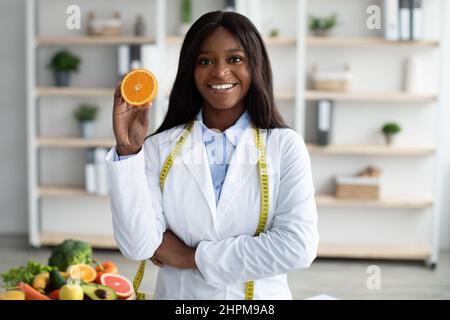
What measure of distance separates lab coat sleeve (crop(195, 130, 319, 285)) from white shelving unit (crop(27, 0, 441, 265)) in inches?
131

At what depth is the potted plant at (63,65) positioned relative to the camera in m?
4.75

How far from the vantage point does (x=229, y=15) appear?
3.90 feet

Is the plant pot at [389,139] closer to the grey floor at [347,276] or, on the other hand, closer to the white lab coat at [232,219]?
the grey floor at [347,276]

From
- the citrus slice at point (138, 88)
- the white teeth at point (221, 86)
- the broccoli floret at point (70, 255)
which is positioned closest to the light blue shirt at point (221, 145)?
the white teeth at point (221, 86)

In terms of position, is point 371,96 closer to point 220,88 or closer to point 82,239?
point 82,239

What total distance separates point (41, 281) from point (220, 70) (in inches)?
40.5

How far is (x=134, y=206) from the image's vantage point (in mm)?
1133

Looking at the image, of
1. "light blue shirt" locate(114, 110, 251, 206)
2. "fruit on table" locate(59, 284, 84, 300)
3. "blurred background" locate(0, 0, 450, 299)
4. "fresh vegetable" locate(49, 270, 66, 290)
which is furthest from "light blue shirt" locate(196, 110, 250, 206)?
"blurred background" locate(0, 0, 450, 299)

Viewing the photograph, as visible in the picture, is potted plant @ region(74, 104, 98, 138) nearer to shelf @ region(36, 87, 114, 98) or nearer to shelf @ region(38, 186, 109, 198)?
shelf @ region(36, 87, 114, 98)

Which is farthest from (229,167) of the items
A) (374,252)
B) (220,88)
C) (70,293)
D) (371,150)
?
(374,252)

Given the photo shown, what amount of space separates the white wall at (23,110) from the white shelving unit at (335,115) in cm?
2

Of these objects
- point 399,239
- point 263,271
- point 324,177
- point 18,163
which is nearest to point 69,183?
point 18,163
